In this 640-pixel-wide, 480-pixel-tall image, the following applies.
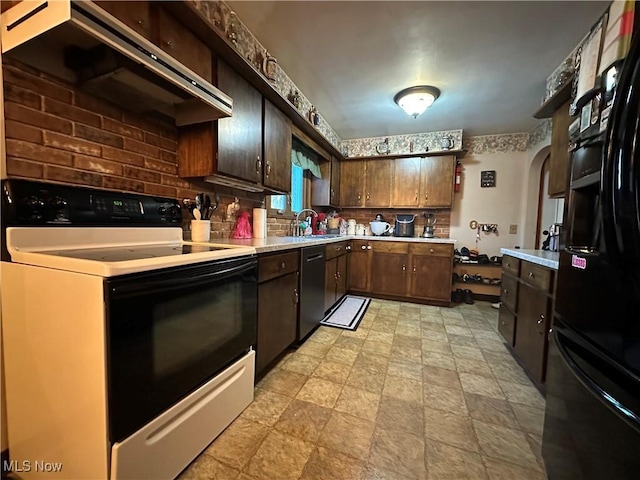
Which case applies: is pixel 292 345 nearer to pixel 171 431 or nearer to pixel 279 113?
pixel 171 431

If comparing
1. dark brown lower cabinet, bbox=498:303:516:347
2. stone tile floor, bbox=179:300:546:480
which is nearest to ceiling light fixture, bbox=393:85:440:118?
dark brown lower cabinet, bbox=498:303:516:347

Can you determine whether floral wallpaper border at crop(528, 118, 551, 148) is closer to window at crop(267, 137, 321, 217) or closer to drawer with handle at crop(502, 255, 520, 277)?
drawer with handle at crop(502, 255, 520, 277)

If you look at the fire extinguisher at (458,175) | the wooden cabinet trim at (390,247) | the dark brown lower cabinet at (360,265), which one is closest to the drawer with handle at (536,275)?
the wooden cabinet trim at (390,247)

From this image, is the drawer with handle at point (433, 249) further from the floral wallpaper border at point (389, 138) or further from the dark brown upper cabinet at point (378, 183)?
the floral wallpaper border at point (389, 138)

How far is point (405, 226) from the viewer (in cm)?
397

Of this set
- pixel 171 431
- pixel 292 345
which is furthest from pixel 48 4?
pixel 292 345

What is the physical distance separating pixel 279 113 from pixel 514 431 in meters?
2.65

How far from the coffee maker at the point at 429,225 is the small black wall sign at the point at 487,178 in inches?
33.3

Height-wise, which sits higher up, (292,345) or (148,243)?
(148,243)

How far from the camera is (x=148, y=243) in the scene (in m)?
1.37

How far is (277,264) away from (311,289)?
65 cm

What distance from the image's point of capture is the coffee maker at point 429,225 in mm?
3941

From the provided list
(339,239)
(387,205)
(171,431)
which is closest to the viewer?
(171,431)

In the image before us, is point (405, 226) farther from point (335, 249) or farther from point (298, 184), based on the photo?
point (298, 184)
